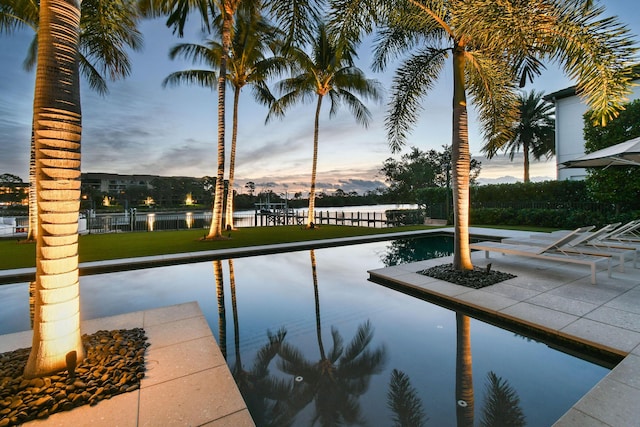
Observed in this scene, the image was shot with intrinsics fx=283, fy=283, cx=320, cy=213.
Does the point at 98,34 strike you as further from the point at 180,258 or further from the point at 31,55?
the point at 31,55

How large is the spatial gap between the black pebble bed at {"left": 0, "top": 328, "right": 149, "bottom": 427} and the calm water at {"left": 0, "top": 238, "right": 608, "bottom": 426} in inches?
36.8

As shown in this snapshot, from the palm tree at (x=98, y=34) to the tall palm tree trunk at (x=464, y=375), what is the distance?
25.0ft

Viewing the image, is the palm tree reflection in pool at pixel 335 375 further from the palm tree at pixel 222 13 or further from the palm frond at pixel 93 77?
the palm frond at pixel 93 77

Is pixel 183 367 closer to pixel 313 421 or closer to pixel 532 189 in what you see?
pixel 313 421

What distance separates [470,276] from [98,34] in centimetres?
991

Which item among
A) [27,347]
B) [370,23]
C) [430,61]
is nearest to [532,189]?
[430,61]

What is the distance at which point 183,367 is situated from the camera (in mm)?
2736

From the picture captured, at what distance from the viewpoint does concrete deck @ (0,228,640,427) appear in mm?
2074

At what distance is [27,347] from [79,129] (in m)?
2.45

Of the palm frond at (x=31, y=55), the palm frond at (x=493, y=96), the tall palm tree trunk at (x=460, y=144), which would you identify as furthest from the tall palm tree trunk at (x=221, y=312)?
the palm frond at (x=31, y=55)

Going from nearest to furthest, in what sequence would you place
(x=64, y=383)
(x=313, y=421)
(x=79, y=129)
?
1. (x=313, y=421)
2. (x=64, y=383)
3. (x=79, y=129)

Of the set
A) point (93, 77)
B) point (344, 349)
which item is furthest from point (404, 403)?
point (93, 77)

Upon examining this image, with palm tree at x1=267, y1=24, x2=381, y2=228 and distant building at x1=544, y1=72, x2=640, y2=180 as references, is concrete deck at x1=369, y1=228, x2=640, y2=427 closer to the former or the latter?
palm tree at x1=267, y1=24, x2=381, y2=228

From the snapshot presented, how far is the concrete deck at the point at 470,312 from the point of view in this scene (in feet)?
6.81
